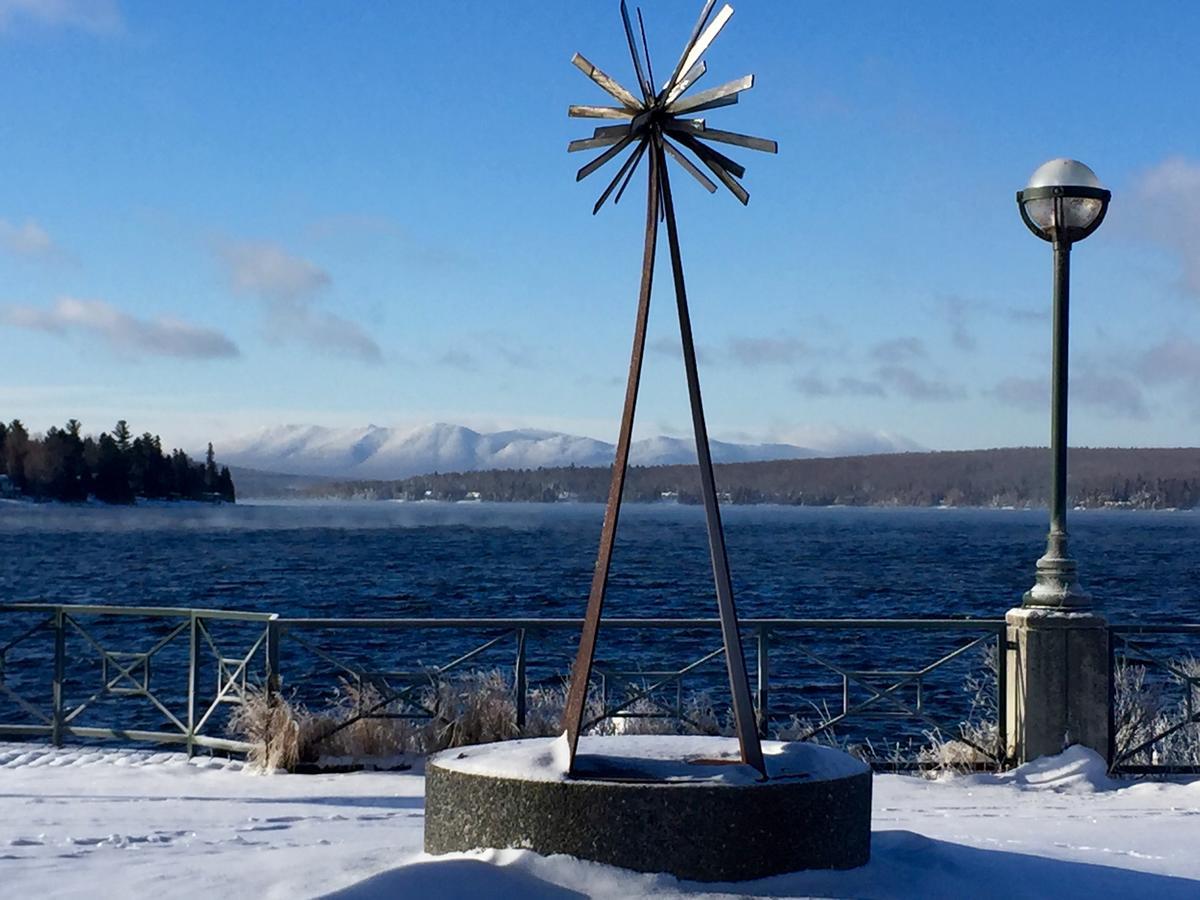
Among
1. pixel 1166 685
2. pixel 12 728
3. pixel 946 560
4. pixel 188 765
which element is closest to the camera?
pixel 188 765

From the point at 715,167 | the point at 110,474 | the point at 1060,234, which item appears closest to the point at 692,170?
the point at 715,167

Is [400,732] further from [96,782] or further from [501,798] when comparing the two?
[501,798]

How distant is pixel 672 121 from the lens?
8000 mm

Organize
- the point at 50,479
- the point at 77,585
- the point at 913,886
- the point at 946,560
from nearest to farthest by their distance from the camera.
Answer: the point at 913,886 → the point at 77,585 → the point at 946,560 → the point at 50,479

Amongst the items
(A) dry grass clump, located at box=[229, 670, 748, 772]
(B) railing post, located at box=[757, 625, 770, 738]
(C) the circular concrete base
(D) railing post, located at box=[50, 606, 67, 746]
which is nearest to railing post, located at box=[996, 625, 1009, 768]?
(B) railing post, located at box=[757, 625, 770, 738]

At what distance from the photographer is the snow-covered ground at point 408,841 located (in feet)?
22.5

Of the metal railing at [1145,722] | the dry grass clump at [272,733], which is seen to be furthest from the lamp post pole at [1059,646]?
the dry grass clump at [272,733]

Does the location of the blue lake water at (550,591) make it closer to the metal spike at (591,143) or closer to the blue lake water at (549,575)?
the blue lake water at (549,575)

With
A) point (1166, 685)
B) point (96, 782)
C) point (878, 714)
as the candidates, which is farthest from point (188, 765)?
point (1166, 685)

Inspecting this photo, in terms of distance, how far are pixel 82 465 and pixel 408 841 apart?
519ft

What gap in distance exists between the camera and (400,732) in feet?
40.1

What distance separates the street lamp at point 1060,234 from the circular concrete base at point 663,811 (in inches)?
185

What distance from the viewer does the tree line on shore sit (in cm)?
15600

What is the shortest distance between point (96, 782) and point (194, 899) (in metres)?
4.79
